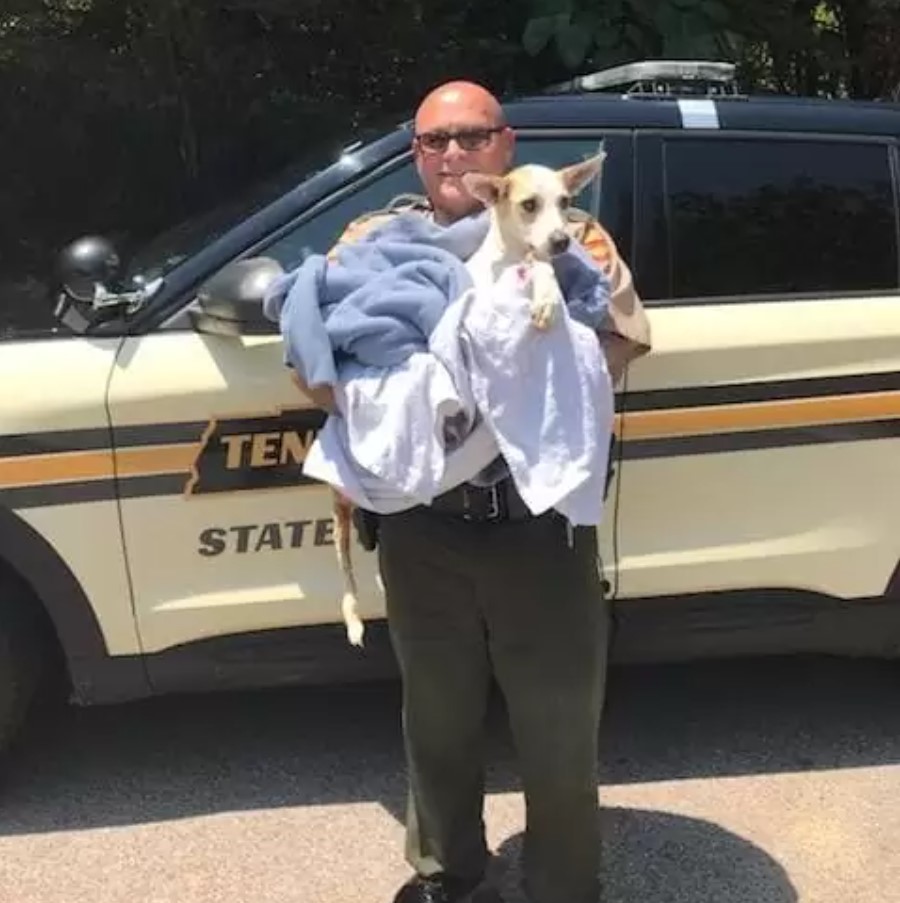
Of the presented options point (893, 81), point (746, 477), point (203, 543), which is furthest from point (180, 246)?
point (893, 81)

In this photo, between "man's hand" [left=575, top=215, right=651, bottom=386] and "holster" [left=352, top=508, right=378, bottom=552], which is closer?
"man's hand" [left=575, top=215, right=651, bottom=386]

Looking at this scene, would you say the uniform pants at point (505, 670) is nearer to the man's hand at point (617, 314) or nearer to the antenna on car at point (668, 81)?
the man's hand at point (617, 314)

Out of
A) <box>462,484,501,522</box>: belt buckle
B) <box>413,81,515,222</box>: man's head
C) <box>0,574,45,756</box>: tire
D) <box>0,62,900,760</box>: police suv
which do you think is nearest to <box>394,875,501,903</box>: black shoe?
<box>0,62,900,760</box>: police suv

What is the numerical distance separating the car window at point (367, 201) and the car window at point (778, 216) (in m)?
0.26

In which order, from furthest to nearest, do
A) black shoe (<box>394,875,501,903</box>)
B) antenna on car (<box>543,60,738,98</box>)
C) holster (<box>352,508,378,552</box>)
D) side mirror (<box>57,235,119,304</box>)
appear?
antenna on car (<box>543,60,738,98</box>)
side mirror (<box>57,235,119,304</box>)
black shoe (<box>394,875,501,903</box>)
holster (<box>352,508,378,552</box>)

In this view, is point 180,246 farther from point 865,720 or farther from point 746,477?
point 865,720

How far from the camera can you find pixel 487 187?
8.59 feet

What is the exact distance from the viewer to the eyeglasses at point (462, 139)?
8.91 ft

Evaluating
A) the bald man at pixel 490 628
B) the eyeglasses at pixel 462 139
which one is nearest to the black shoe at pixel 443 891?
the bald man at pixel 490 628

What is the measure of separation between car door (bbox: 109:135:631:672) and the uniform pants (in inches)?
24.6

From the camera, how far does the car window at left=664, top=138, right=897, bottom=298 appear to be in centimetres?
372

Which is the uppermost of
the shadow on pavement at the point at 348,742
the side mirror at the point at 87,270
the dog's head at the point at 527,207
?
the dog's head at the point at 527,207

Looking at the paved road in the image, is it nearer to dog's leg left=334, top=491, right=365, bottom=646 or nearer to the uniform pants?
the uniform pants

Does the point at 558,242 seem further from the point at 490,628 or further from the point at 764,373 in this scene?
the point at 764,373
